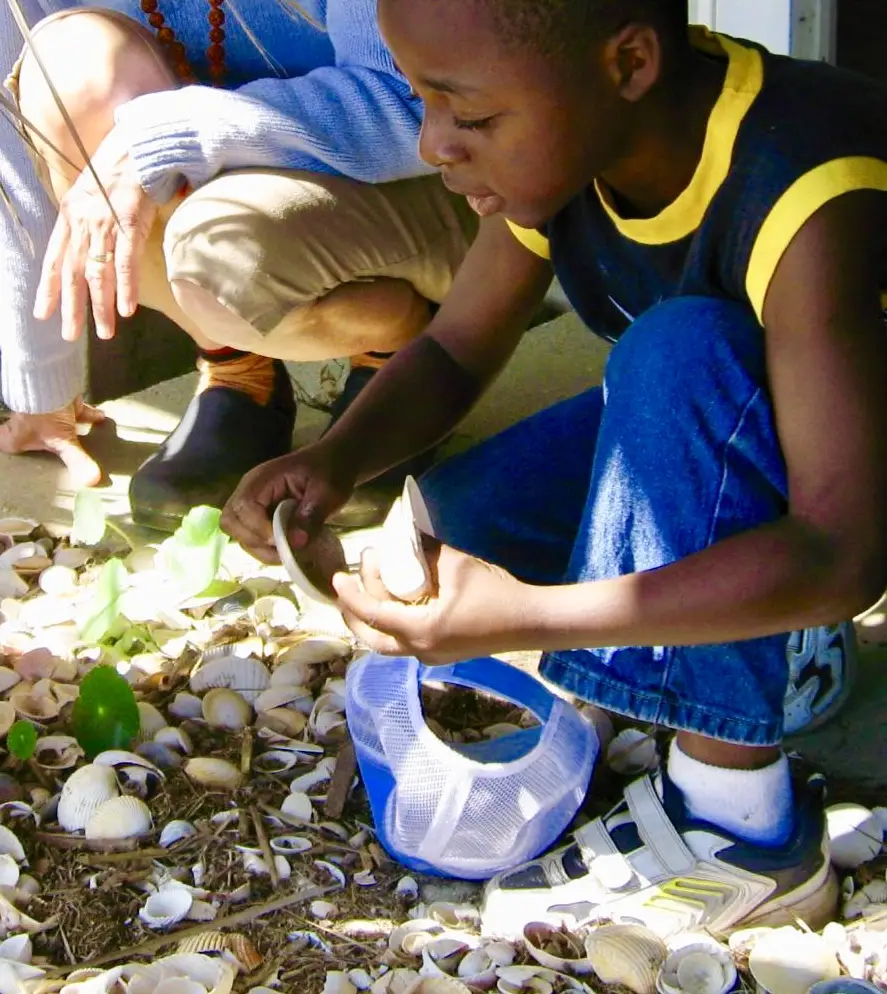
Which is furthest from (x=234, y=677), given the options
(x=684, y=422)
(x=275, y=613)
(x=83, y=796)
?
(x=684, y=422)

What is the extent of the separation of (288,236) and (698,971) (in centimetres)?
120

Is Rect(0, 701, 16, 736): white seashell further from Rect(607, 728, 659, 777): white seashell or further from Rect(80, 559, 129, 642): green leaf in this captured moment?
Rect(607, 728, 659, 777): white seashell

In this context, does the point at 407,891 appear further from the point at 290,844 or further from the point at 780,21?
the point at 780,21

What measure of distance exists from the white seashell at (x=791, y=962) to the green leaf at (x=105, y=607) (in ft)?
3.11

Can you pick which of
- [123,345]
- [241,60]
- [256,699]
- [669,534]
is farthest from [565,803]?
[123,345]

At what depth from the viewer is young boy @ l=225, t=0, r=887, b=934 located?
1.19 metres

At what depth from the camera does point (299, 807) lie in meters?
1.58

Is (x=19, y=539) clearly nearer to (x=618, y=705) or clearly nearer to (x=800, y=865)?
(x=618, y=705)

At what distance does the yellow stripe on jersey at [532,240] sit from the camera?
62.4 inches

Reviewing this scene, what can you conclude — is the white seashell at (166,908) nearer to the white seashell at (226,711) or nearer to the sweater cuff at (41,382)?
the white seashell at (226,711)

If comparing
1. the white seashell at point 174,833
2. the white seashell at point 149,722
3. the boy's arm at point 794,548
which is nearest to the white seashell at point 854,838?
the boy's arm at point 794,548

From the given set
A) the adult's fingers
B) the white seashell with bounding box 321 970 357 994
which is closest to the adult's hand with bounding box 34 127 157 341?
the adult's fingers

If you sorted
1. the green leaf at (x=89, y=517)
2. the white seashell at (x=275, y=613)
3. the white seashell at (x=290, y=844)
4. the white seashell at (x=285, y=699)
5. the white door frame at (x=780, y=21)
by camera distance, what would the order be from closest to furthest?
the white seashell at (x=290, y=844) → the white seashell at (x=285, y=699) → the white seashell at (x=275, y=613) → the green leaf at (x=89, y=517) → the white door frame at (x=780, y=21)

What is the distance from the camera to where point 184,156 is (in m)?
2.03
